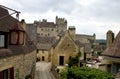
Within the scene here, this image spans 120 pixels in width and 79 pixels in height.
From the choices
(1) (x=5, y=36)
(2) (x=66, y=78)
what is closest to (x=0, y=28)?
(1) (x=5, y=36)

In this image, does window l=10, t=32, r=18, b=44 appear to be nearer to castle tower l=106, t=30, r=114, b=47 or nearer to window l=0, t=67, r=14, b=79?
window l=0, t=67, r=14, b=79

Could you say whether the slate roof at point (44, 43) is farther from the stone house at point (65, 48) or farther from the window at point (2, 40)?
the window at point (2, 40)

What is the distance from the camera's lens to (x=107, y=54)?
840 inches

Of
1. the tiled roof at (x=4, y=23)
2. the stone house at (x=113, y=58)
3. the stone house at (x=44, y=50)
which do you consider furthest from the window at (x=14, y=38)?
the stone house at (x=44, y=50)

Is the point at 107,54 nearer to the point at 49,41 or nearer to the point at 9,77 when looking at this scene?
the point at 9,77

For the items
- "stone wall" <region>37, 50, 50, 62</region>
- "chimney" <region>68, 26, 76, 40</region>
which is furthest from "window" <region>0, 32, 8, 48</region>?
"stone wall" <region>37, 50, 50, 62</region>

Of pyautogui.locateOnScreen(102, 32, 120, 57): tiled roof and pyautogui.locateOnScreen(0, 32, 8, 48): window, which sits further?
pyautogui.locateOnScreen(102, 32, 120, 57): tiled roof

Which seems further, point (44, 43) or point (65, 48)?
point (44, 43)

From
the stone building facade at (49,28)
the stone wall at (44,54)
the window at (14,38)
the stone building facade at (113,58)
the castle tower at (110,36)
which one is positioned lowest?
the stone wall at (44,54)

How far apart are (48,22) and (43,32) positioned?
24.4 ft

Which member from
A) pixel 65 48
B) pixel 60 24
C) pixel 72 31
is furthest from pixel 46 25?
pixel 65 48

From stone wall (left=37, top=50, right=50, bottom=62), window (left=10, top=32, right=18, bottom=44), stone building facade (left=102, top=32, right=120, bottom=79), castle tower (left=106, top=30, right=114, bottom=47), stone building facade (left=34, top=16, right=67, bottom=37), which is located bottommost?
stone wall (left=37, top=50, right=50, bottom=62)

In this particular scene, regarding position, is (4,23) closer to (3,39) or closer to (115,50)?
(3,39)

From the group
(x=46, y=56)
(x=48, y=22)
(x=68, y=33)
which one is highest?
(x=48, y=22)
